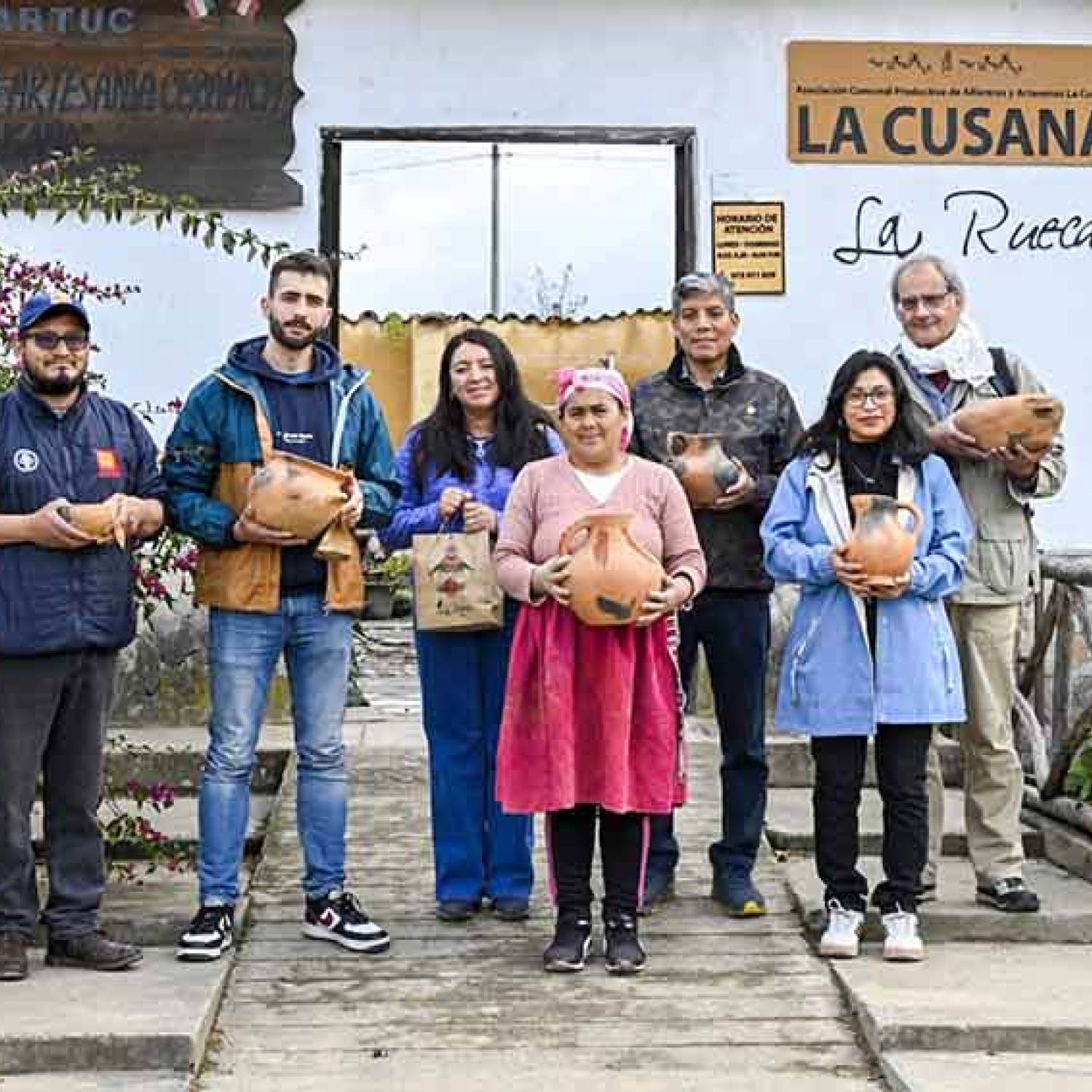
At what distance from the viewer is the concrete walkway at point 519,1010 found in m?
4.60

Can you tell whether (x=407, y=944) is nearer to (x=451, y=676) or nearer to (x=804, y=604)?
(x=451, y=676)

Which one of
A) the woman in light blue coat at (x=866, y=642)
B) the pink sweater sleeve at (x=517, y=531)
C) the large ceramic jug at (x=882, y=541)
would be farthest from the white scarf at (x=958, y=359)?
the pink sweater sleeve at (x=517, y=531)

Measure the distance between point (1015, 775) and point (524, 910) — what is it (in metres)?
1.47

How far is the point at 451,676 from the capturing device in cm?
559

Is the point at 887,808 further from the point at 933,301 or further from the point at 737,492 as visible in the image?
the point at 933,301

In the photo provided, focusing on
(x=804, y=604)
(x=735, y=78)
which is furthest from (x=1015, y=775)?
(x=735, y=78)

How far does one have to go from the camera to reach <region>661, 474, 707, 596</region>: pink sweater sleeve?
521cm

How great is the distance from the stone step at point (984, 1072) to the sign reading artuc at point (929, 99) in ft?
13.7

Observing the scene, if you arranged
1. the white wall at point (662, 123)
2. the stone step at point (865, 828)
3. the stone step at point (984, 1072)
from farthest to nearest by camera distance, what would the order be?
the white wall at point (662, 123), the stone step at point (865, 828), the stone step at point (984, 1072)

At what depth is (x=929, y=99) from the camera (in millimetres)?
7797

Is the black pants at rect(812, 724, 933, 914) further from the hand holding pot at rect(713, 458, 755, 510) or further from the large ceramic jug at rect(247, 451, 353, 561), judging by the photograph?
the large ceramic jug at rect(247, 451, 353, 561)

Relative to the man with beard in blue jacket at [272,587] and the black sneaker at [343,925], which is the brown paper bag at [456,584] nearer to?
the man with beard in blue jacket at [272,587]

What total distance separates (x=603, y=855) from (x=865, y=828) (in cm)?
167

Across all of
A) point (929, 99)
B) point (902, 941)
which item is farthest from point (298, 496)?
point (929, 99)
